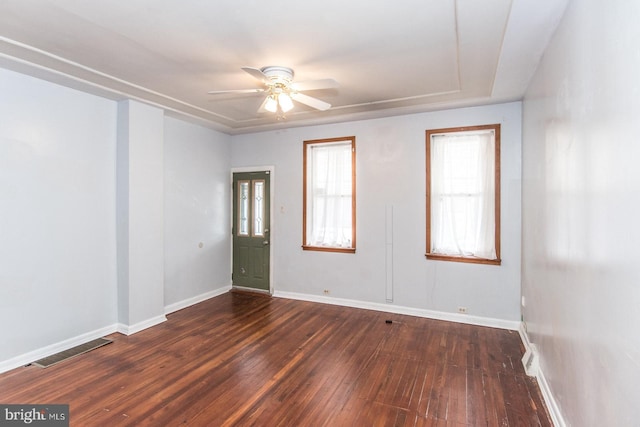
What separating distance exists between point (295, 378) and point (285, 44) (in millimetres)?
2924

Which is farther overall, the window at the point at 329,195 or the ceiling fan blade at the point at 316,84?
the window at the point at 329,195

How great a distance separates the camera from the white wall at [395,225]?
4070 mm

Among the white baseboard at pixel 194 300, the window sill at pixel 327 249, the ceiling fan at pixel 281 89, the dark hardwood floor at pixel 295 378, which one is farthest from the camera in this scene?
the window sill at pixel 327 249

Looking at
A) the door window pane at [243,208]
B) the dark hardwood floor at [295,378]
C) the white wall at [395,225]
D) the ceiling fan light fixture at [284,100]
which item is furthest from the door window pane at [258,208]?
the ceiling fan light fixture at [284,100]

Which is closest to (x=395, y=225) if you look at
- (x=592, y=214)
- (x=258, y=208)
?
(x=258, y=208)

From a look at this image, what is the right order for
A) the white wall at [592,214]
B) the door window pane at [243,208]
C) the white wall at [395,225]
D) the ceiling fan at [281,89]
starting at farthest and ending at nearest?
1. the door window pane at [243,208]
2. the white wall at [395,225]
3. the ceiling fan at [281,89]
4. the white wall at [592,214]

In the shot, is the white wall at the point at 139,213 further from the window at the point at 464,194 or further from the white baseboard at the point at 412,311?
the window at the point at 464,194

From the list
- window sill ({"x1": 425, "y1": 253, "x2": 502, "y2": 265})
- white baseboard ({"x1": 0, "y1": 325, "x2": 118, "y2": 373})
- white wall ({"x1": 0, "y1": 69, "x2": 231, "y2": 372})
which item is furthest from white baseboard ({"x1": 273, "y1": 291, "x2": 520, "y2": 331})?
white baseboard ({"x1": 0, "y1": 325, "x2": 118, "y2": 373})

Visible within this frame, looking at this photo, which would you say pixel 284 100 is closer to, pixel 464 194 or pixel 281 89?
pixel 281 89

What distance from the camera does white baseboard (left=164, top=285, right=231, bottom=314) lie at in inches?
186

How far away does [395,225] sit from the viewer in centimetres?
468

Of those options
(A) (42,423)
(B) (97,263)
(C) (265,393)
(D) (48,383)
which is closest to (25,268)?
(B) (97,263)

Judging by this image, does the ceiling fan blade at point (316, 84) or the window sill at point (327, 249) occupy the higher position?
the ceiling fan blade at point (316, 84)

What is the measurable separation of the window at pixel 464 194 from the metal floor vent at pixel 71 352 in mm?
4212
